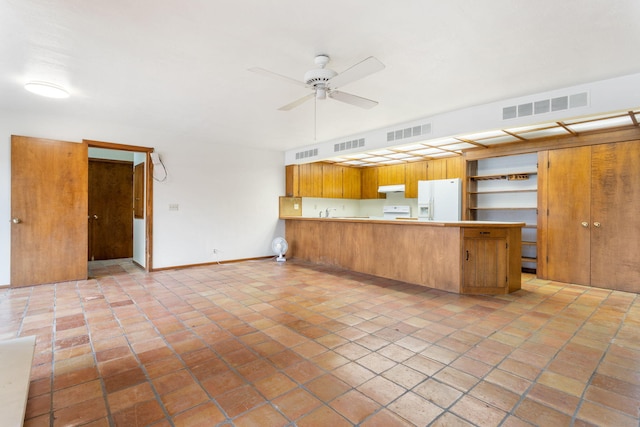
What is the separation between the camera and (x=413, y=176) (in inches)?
290

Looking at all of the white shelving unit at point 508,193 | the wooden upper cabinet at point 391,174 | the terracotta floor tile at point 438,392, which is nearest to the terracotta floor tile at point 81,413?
the terracotta floor tile at point 438,392

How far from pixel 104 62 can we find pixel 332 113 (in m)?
2.70

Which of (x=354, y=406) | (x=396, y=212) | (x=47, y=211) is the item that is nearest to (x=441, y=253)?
(x=354, y=406)

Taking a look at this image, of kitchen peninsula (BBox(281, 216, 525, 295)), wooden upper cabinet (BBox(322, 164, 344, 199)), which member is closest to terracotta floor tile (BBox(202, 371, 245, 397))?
kitchen peninsula (BBox(281, 216, 525, 295))

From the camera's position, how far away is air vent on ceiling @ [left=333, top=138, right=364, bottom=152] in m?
5.71

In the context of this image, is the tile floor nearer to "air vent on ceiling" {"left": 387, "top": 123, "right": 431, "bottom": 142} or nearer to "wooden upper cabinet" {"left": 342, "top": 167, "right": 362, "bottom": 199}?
"air vent on ceiling" {"left": 387, "top": 123, "right": 431, "bottom": 142}

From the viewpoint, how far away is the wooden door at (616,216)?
4.22 metres

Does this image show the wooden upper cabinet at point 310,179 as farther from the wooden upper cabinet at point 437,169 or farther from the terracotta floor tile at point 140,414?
the terracotta floor tile at point 140,414

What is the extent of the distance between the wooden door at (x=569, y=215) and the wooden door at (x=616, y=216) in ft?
0.27

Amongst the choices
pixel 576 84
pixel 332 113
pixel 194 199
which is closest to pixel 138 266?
pixel 194 199

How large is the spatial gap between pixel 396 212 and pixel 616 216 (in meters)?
4.19

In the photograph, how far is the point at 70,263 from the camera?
4.81 meters

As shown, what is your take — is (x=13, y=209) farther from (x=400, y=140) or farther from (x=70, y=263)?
(x=400, y=140)

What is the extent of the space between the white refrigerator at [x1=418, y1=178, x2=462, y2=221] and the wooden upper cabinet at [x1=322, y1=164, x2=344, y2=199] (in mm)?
2167
